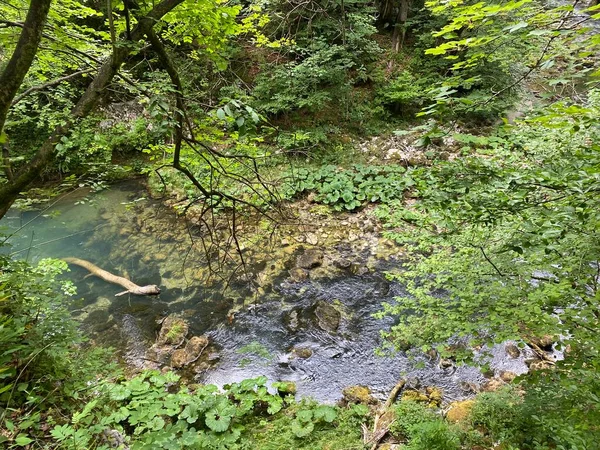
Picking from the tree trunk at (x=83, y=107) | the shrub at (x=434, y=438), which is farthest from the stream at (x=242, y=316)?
the tree trunk at (x=83, y=107)

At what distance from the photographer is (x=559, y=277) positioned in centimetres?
273

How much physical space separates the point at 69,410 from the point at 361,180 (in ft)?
27.2

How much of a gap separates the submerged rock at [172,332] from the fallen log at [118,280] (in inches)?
41.9

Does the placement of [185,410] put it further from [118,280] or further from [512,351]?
[512,351]

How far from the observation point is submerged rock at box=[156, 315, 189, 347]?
5.60 m

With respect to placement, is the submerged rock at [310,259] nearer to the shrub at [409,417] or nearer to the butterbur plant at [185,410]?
the butterbur plant at [185,410]

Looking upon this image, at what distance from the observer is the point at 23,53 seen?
62.4 inches

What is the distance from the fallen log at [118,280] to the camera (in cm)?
675

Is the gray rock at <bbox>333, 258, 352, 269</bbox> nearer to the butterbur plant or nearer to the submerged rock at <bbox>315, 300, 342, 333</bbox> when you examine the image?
the submerged rock at <bbox>315, 300, 342, 333</bbox>

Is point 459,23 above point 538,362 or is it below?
above

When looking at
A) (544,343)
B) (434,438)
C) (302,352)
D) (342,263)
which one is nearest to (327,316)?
(302,352)

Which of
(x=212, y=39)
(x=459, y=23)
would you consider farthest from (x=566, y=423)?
(x=212, y=39)

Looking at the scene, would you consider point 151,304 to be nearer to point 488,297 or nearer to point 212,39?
point 212,39

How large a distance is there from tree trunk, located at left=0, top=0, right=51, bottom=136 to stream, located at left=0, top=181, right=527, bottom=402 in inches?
83.6
